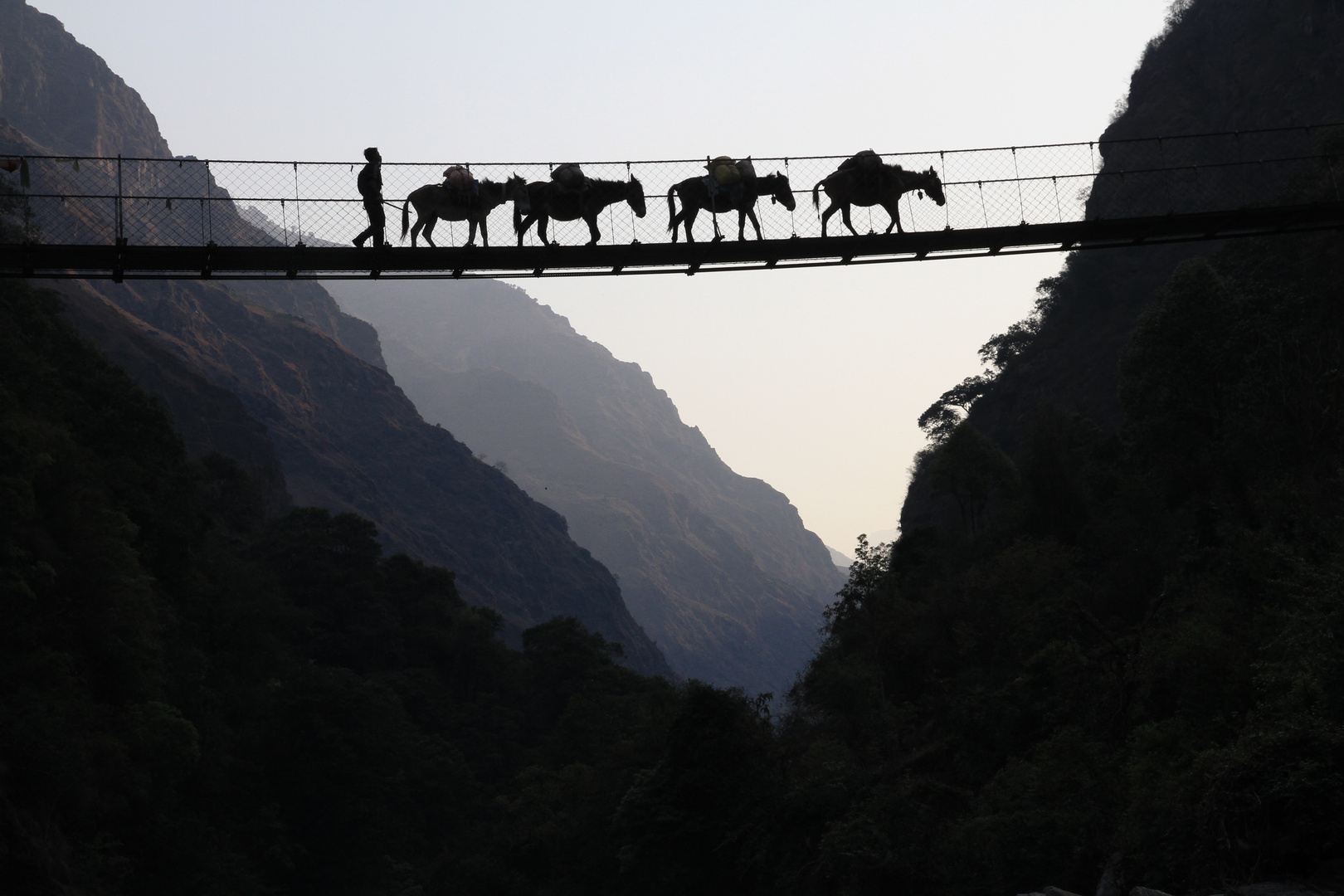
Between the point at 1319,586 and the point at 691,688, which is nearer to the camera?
the point at 1319,586

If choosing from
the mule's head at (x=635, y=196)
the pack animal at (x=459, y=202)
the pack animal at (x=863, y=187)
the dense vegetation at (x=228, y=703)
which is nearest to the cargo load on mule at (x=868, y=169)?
the pack animal at (x=863, y=187)

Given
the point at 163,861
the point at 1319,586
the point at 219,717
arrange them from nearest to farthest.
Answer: the point at 1319,586 → the point at 163,861 → the point at 219,717

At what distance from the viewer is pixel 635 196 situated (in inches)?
787

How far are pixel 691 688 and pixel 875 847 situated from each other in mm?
9336

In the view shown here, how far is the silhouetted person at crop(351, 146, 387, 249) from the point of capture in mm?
18219

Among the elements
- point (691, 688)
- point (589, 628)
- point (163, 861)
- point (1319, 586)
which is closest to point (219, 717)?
point (163, 861)

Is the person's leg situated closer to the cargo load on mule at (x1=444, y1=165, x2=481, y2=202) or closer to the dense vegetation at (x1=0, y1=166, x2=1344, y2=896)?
the cargo load on mule at (x1=444, y1=165, x2=481, y2=202)

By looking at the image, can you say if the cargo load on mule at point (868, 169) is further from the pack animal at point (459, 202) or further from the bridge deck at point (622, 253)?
the pack animal at point (459, 202)

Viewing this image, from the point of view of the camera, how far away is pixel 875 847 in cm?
2578

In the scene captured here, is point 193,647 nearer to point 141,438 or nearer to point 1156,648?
point 141,438

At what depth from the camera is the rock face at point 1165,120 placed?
61.0 m

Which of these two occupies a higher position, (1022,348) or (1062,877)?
(1022,348)

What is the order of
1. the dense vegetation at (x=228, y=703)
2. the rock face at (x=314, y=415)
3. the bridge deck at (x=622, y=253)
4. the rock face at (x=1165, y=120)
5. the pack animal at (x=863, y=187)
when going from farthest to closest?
the rock face at (x=314, y=415) → the rock face at (x=1165, y=120) → the dense vegetation at (x=228, y=703) → the pack animal at (x=863, y=187) → the bridge deck at (x=622, y=253)

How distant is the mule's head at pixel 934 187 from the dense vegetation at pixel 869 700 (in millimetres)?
9047
